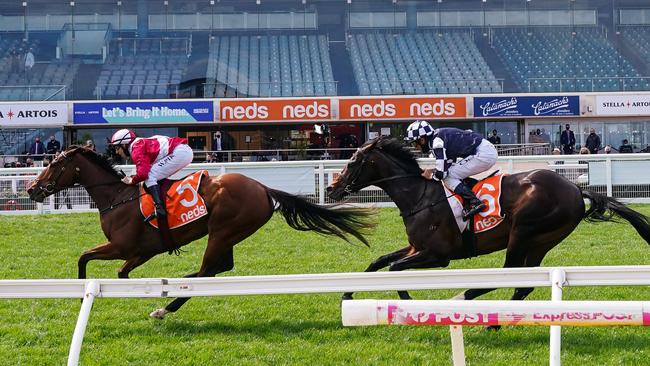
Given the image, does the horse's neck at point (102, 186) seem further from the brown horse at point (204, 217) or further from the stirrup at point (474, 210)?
the stirrup at point (474, 210)

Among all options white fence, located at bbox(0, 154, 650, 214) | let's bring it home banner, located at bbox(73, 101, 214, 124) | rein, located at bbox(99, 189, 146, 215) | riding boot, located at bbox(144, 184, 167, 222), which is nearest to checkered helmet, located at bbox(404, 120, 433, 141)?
riding boot, located at bbox(144, 184, 167, 222)

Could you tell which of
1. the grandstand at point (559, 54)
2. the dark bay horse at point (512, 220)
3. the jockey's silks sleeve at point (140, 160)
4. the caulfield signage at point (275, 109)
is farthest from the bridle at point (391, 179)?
the grandstand at point (559, 54)

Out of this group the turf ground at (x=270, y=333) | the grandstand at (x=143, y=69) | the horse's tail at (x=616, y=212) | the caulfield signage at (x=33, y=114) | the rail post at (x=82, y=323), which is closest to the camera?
the rail post at (x=82, y=323)

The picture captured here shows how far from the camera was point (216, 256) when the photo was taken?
5.82 m

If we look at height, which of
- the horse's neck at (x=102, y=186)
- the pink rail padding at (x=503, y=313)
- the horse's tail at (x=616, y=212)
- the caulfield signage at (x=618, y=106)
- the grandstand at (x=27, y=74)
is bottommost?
the pink rail padding at (x=503, y=313)

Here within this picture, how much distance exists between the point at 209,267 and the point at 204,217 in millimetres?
354

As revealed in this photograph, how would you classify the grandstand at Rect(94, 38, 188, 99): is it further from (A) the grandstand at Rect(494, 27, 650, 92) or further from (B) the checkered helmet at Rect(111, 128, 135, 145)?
(B) the checkered helmet at Rect(111, 128, 135, 145)

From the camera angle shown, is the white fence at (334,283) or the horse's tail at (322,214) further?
the horse's tail at (322,214)

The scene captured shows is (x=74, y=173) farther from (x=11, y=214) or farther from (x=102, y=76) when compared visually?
(x=102, y=76)

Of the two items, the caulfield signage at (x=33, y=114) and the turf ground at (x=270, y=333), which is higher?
the caulfield signage at (x=33, y=114)

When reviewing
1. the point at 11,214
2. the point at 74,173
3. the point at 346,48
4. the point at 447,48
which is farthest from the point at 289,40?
the point at 74,173

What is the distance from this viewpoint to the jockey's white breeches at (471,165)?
5879 mm

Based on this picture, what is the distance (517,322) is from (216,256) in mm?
3488

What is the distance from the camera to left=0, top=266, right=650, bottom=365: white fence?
3.72m
